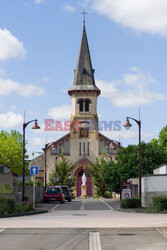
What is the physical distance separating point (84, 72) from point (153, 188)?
5099 cm

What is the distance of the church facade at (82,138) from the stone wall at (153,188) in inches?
1716

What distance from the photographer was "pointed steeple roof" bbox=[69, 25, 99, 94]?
76625 millimetres

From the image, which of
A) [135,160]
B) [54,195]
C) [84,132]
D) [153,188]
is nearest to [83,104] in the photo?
[84,132]

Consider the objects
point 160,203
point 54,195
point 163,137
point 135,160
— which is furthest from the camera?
point 163,137

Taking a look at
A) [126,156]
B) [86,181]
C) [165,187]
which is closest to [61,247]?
[165,187]

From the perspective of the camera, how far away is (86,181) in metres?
74.2

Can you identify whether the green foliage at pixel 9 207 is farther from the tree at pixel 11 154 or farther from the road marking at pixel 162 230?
the tree at pixel 11 154

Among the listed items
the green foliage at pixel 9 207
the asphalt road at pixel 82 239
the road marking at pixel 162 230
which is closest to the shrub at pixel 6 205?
the green foliage at pixel 9 207

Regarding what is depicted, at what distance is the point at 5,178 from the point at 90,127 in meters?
46.7

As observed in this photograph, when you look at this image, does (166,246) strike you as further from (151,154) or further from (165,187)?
(151,154)

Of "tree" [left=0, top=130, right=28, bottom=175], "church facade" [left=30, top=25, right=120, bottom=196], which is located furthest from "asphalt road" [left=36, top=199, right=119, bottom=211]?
"church facade" [left=30, top=25, right=120, bottom=196]

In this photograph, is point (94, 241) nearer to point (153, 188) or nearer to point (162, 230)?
point (162, 230)

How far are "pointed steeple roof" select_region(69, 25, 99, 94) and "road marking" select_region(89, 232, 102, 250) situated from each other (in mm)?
63523

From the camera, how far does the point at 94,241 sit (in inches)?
454
